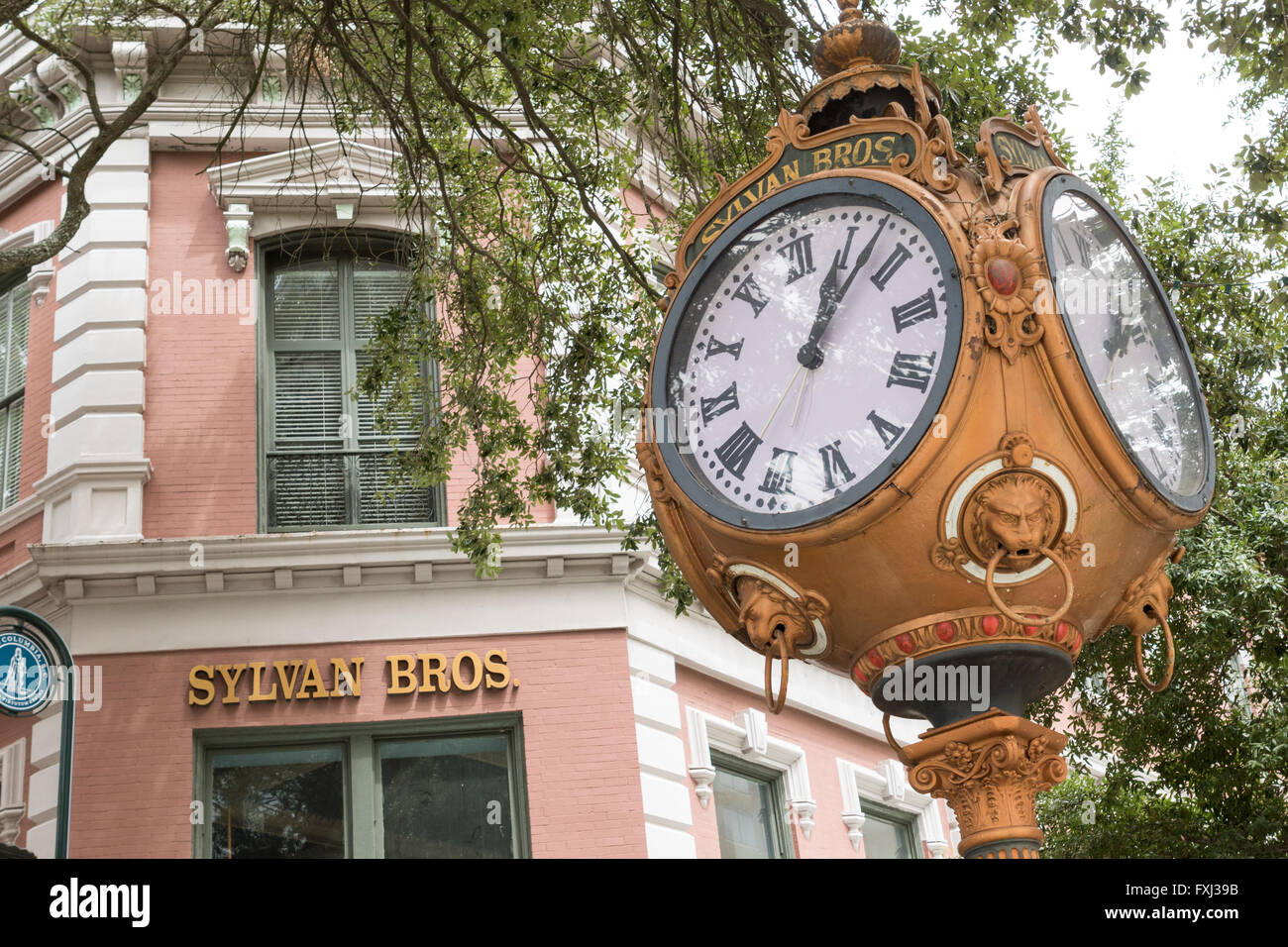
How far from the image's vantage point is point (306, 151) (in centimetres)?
1338

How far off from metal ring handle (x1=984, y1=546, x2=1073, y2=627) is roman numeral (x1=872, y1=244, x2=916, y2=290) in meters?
0.55

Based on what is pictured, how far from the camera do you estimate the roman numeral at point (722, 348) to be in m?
2.85

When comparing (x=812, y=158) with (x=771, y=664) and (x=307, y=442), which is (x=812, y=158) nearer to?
(x=771, y=664)

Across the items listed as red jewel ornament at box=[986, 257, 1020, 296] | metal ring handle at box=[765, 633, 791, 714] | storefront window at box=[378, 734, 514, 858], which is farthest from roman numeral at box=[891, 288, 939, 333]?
storefront window at box=[378, 734, 514, 858]

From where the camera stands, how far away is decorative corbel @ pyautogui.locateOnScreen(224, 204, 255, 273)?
13.0 meters

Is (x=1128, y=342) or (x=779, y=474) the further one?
(x=1128, y=342)

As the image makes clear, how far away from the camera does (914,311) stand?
8.59 feet

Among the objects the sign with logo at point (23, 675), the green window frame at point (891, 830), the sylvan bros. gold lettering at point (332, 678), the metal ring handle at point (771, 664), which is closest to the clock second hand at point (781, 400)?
the metal ring handle at point (771, 664)

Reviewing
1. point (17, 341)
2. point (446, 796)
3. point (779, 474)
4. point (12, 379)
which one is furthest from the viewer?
point (17, 341)

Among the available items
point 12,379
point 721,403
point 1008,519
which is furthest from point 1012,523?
point 12,379

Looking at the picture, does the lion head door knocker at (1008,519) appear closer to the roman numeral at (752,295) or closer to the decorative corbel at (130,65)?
the roman numeral at (752,295)

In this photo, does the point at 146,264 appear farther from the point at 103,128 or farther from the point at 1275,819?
the point at 1275,819

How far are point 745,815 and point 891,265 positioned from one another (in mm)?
10648

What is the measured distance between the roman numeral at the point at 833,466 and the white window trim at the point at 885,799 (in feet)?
37.0
